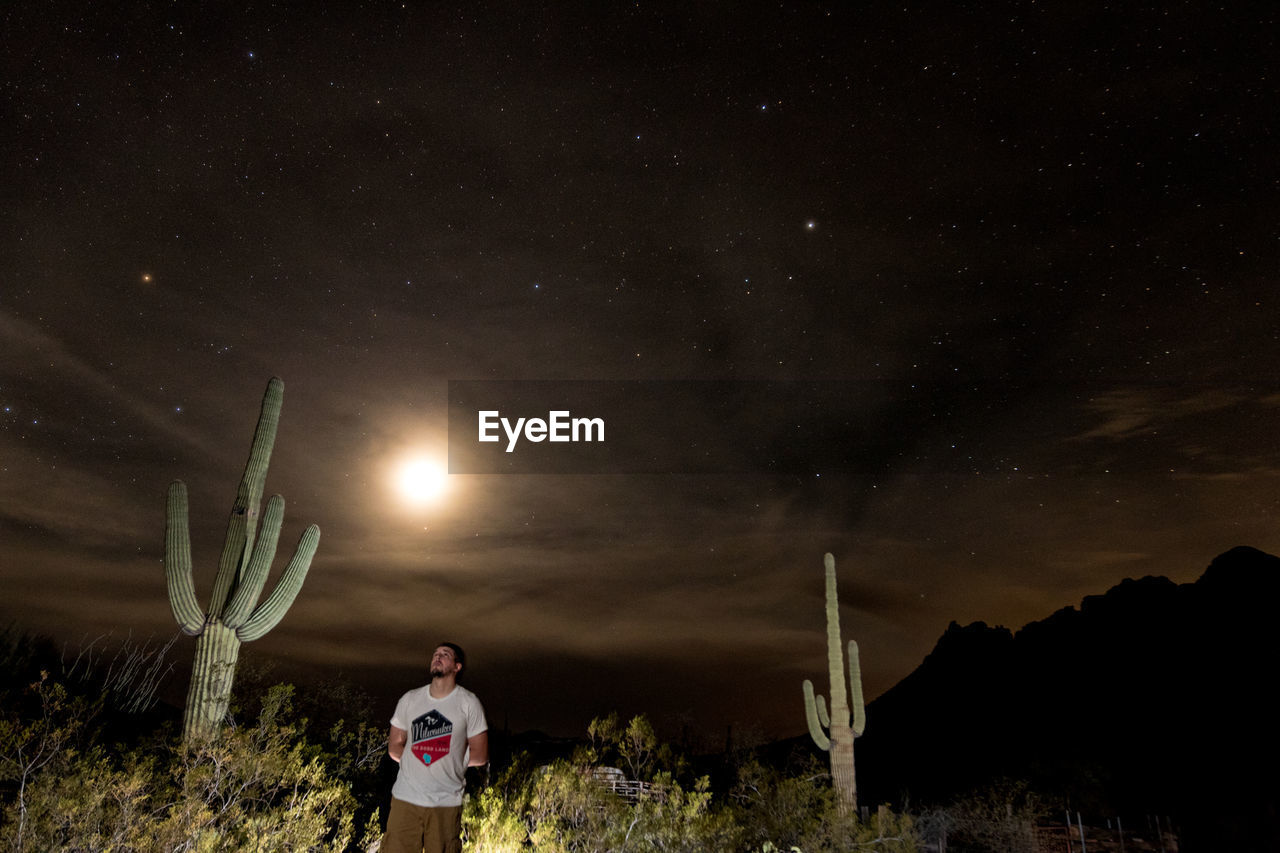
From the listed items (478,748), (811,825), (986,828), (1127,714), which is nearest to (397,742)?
(478,748)

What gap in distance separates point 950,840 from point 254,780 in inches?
794

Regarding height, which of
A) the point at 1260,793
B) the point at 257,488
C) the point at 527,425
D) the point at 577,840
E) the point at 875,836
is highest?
the point at 527,425

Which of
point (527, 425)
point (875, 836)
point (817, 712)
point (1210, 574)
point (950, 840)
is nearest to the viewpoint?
point (875, 836)

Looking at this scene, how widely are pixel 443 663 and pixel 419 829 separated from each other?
0.76m

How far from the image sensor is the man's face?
3461mm

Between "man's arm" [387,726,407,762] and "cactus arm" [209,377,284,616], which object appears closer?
"man's arm" [387,726,407,762]

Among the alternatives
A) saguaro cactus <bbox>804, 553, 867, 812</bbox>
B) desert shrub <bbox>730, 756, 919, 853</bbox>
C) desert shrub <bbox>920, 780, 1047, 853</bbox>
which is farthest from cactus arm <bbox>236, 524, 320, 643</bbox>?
desert shrub <bbox>920, 780, 1047, 853</bbox>

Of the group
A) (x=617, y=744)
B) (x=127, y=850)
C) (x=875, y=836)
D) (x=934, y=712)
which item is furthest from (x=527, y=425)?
(x=934, y=712)

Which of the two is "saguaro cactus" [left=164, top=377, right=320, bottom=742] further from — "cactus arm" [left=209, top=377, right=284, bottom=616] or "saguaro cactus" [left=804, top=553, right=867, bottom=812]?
"saguaro cactus" [left=804, top=553, right=867, bottom=812]

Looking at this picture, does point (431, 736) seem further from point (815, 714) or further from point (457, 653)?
point (815, 714)

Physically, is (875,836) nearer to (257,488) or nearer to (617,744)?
(617,744)

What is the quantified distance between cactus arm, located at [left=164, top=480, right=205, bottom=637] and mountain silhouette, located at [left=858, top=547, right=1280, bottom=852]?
73.7 feet

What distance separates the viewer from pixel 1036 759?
115 feet

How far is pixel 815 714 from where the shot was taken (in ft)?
49.4
